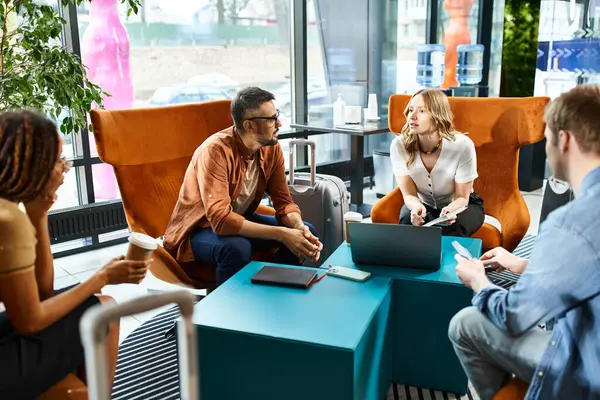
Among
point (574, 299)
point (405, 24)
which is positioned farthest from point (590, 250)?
point (405, 24)

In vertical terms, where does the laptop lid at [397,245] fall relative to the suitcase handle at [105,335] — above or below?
below

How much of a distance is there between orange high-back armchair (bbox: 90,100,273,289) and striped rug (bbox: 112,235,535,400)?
0.29 metres

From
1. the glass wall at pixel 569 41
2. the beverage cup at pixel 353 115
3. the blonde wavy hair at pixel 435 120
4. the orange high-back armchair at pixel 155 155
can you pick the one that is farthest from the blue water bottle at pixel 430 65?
the orange high-back armchair at pixel 155 155

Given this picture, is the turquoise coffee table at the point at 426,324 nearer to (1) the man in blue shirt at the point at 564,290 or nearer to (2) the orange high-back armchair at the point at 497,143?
(1) the man in blue shirt at the point at 564,290

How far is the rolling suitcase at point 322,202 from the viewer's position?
2912 millimetres

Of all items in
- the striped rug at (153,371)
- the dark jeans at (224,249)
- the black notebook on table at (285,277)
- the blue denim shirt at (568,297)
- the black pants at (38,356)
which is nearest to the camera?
the blue denim shirt at (568,297)

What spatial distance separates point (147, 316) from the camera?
2592 millimetres

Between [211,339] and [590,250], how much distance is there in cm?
94

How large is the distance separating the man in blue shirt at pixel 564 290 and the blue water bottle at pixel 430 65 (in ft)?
12.6

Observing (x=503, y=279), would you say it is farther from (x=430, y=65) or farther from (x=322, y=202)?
(x=430, y=65)

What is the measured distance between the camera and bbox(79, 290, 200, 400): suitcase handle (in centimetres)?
65

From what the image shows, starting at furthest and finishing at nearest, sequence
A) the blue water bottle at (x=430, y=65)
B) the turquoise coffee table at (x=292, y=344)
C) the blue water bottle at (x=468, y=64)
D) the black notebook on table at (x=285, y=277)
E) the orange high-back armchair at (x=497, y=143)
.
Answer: the blue water bottle at (x=468, y=64) < the blue water bottle at (x=430, y=65) < the orange high-back armchair at (x=497, y=143) < the black notebook on table at (x=285, y=277) < the turquoise coffee table at (x=292, y=344)

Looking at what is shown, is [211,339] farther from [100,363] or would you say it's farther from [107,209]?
[107,209]

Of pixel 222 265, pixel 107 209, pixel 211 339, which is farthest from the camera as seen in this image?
pixel 107 209
